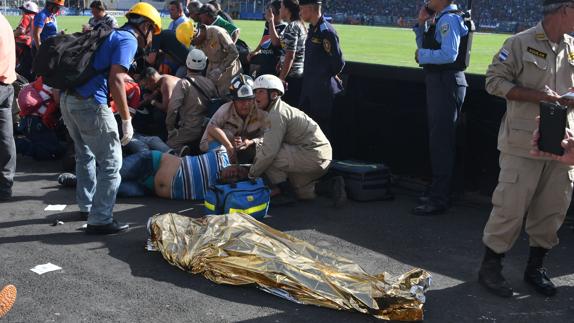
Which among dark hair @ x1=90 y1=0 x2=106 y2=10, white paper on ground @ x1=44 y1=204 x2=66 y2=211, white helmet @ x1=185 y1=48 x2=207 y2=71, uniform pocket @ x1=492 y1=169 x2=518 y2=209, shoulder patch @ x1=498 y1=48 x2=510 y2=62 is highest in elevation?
shoulder patch @ x1=498 y1=48 x2=510 y2=62

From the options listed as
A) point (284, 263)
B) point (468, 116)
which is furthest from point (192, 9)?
point (284, 263)

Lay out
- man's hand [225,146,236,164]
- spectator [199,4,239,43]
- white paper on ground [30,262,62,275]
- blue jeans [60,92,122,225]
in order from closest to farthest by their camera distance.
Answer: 1. white paper on ground [30,262,62,275]
2. blue jeans [60,92,122,225]
3. man's hand [225,146,236,164]
4. spectator [199,4,239,43]

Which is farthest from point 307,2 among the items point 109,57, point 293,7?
point 109,57

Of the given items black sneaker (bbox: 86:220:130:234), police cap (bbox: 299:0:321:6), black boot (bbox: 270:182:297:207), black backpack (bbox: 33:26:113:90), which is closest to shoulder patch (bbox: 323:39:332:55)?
police cap (bbox: 299:0:321:6)

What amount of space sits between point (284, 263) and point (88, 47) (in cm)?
230

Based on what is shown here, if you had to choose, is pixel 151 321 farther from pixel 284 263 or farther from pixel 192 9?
pixel 192 9

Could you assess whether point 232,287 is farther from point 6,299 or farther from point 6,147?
point 6,147

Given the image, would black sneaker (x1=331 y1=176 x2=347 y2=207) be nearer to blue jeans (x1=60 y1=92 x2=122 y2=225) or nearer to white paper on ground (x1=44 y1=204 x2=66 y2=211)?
blue jeans (x1=60 y1=92 x2=122 y2=225)

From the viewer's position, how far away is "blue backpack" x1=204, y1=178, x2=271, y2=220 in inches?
230

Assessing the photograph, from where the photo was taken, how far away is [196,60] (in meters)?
8.11

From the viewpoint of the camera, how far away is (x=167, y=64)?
9.56m

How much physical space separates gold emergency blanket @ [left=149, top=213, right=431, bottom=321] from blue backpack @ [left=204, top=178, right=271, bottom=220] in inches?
28.0

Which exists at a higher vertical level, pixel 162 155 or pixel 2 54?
pixel 2 54

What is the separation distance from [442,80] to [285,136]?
5.22ft
